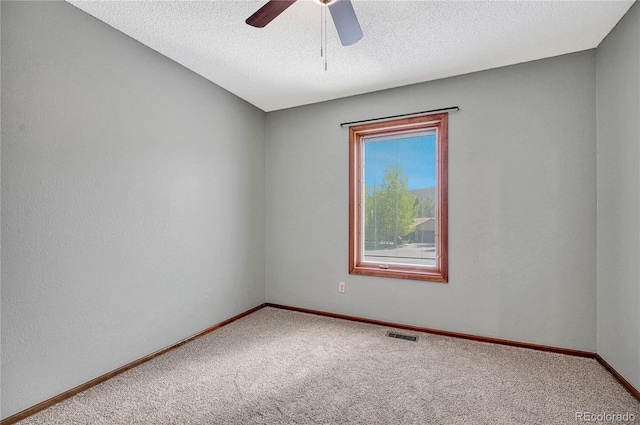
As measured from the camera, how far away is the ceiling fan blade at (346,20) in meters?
1.57

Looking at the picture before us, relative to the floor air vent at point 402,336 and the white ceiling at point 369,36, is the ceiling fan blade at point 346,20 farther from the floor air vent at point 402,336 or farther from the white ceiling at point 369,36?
the floor air vent at point 402,336

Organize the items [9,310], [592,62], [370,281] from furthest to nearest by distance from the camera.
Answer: [370,281]
[592,62]
[9,310]

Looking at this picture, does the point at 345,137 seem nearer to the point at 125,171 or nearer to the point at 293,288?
the point at 293,288

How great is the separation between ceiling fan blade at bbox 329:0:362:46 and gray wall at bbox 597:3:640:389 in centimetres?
175

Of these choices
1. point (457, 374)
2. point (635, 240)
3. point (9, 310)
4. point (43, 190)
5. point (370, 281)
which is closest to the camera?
point (9, 310)

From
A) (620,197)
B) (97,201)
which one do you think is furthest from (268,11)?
(620,197)

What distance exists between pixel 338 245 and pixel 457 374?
1.66 m

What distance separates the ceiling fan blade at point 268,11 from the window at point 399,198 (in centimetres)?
177

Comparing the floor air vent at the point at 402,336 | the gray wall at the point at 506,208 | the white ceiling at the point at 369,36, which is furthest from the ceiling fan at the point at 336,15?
the floor air vent at the point at 402,336

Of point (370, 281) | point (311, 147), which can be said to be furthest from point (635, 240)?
point (311, 147)

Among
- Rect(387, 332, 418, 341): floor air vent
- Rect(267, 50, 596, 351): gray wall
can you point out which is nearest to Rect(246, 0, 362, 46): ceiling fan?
Rect(267, 50, 596, 351): gray wall

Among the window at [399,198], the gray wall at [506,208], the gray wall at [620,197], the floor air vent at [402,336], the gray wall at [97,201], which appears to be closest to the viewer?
the gray wall at [97,201]

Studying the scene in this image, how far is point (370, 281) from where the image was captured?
323 centimetres

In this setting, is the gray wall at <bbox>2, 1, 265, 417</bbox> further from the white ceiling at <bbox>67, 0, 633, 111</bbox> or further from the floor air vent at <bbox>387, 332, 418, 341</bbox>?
the floor air vent at <bbox>387, 332, 418, 341</bbox>
